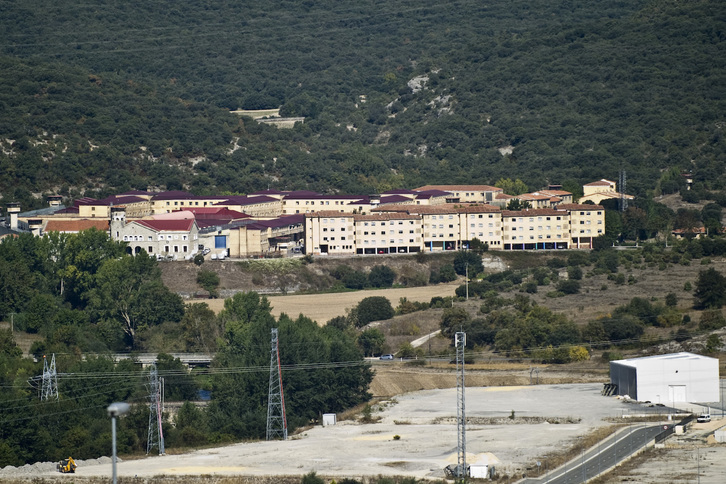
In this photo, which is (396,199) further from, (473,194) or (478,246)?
(478,246)

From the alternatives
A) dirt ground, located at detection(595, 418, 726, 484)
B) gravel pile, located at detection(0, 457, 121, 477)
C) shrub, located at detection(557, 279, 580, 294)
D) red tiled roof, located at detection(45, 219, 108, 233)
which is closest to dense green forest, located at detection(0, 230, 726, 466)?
shrub, located at detection(557, 279, 580, 294)

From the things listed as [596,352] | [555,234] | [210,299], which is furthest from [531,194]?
[596,352]

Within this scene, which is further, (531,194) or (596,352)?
(531,194)

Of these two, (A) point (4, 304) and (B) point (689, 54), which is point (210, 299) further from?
(B) point (689, 54)

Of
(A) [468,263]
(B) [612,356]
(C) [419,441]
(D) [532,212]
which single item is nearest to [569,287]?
(A) [468,263]

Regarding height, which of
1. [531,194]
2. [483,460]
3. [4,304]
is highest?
[531,194]

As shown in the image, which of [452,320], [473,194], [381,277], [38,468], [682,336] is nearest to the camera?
[38,468]

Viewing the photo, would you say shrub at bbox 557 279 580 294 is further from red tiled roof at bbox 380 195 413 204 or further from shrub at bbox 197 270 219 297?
red tiled roof at bbox 380 195 413 204
